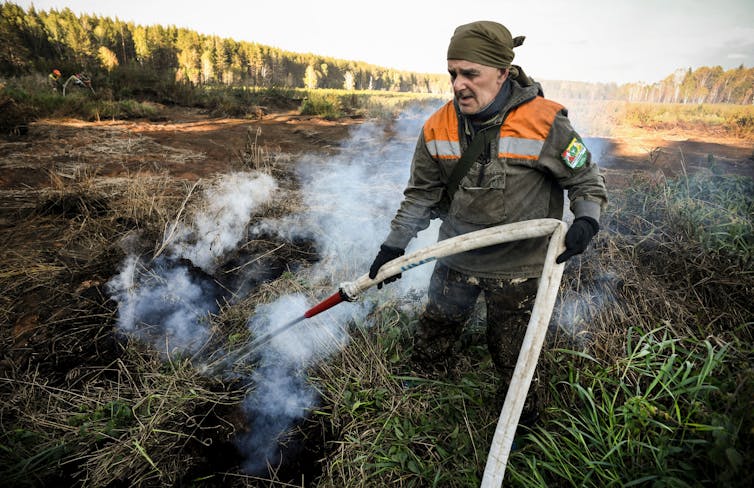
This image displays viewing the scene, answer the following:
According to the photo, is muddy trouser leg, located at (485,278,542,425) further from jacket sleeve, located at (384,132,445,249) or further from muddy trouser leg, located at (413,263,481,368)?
jacket sleeve, located at (384,132,445,249)

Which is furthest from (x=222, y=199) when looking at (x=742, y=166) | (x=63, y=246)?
(x=742, y=166)

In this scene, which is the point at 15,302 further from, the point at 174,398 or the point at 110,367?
the point at 174,398

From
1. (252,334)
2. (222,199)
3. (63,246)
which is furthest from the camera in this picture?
(222,199)

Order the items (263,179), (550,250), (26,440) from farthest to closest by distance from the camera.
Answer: (263,179) < (26,440) < (550,250)

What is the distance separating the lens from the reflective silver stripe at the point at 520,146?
1.53 m

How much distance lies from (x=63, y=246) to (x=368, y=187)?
3.85 meters

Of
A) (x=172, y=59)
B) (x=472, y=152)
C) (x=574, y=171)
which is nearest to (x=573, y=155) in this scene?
(x=574, y=171)

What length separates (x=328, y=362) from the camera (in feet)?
8.03

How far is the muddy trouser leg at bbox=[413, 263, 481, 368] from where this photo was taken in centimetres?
197

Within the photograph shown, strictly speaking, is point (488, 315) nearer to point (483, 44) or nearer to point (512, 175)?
point (512, 175)

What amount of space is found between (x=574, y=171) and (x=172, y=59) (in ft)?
102

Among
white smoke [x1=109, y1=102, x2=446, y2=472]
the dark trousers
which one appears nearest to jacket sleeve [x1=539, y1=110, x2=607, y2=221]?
the dark trousers

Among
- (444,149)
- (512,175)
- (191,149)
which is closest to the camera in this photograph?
(512,175)

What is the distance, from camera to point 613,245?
291 cm
